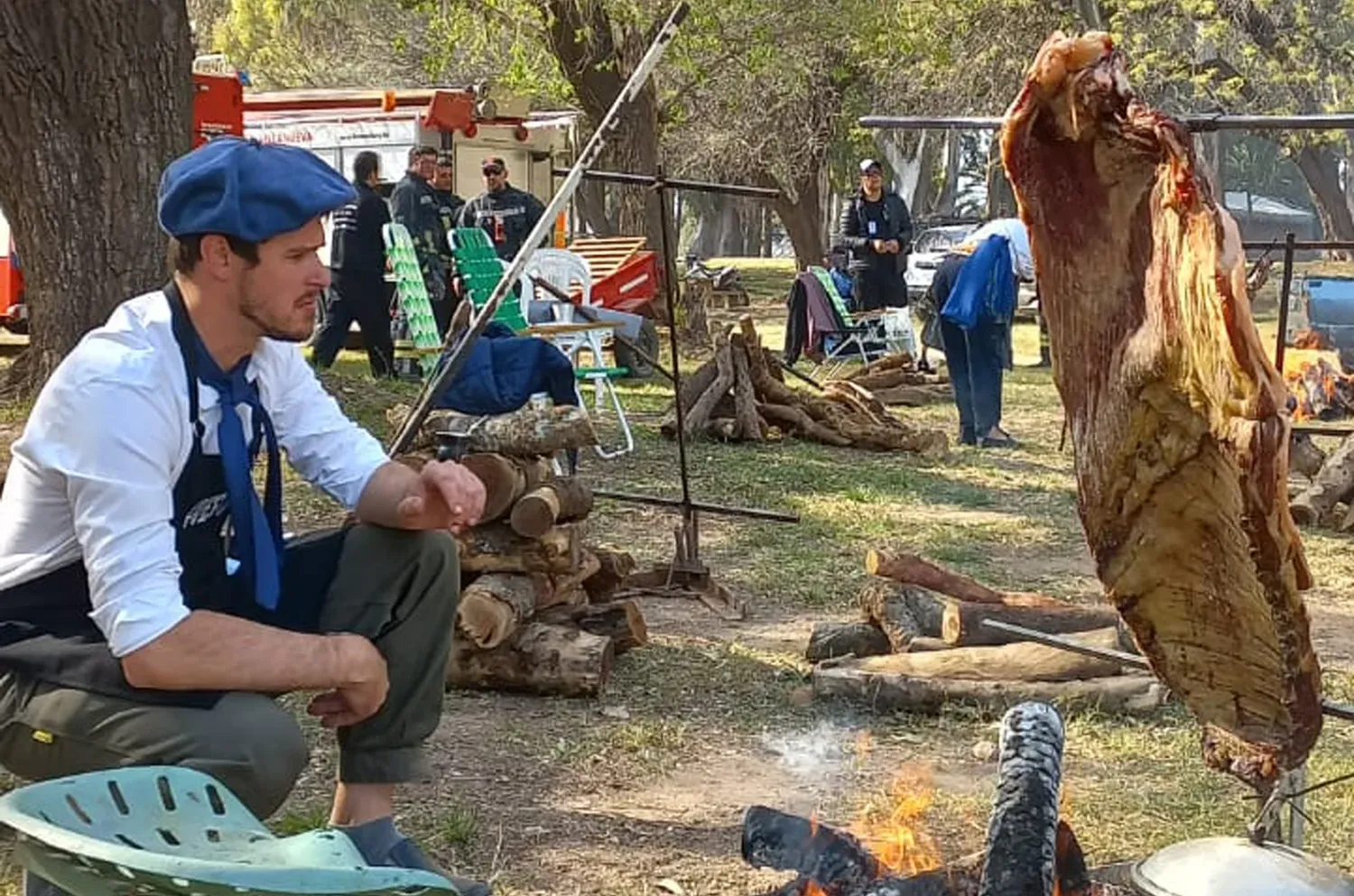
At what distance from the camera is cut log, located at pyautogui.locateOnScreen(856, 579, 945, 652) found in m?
5.89

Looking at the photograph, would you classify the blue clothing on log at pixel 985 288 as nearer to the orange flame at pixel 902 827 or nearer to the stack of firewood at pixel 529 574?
the stack of firewood at pixel 529 574

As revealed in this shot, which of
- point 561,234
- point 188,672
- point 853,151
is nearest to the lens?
point 188,672

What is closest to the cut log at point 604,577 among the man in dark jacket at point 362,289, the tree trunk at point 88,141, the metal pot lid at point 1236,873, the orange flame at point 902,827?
the orange flame at point 902,827

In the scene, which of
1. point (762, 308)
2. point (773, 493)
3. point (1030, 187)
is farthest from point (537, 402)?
point (762, 308)

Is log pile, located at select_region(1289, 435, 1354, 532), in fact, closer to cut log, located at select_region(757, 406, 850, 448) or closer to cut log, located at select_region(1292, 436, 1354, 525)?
cut log, located at select_region(1292, 436, 1354, 525)

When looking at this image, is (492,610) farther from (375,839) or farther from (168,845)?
(168,845)

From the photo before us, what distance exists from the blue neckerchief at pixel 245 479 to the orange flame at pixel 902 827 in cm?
134

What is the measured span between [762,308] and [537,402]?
70.3 feet

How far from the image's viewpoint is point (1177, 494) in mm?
2877

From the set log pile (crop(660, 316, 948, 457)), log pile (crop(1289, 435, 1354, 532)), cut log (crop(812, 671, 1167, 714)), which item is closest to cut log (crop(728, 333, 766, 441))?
log pile (crop(660, 316, 948, 457))

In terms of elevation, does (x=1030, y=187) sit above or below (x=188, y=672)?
above

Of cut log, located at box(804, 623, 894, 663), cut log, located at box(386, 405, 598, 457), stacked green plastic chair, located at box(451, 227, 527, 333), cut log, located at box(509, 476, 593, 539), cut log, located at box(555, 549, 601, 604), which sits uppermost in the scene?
stacked green plastic chair, located at box(451, 227, 527, 333)

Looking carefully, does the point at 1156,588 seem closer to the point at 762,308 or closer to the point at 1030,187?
the point at 1030,187

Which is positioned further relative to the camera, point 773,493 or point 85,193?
point 773,493
